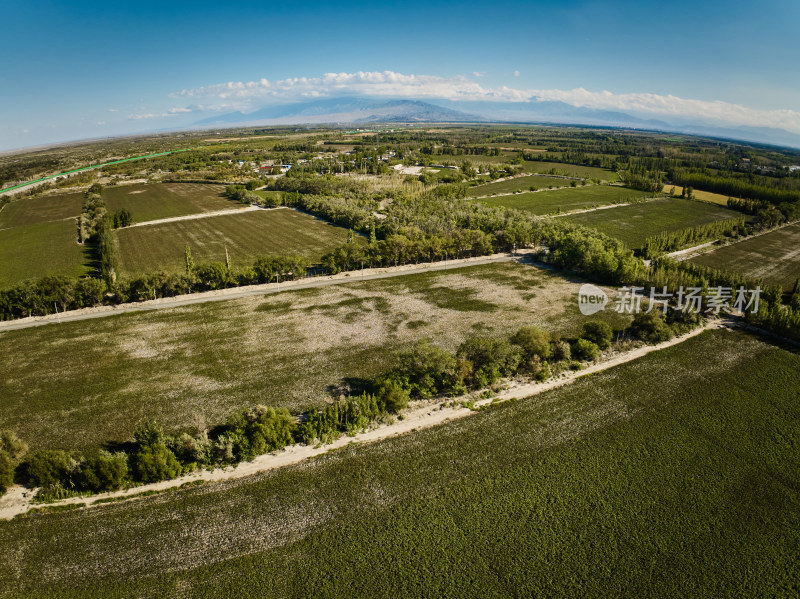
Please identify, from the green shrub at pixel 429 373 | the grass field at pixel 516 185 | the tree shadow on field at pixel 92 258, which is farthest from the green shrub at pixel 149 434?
the grass field at pixel 516 185

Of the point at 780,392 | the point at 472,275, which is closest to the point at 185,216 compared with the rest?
the point at 472,275

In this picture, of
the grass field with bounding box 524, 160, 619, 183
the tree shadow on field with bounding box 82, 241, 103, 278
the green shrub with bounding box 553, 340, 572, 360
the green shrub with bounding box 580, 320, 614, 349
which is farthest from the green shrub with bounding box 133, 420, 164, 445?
the grass field with bounding box 524, 160, 619, 183

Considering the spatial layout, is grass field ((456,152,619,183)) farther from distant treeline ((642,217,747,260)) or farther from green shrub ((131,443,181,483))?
green shrub ((131,443,181,483))

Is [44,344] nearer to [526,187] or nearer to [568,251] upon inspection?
[568,251]

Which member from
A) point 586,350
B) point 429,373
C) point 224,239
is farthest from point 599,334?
point 224,239

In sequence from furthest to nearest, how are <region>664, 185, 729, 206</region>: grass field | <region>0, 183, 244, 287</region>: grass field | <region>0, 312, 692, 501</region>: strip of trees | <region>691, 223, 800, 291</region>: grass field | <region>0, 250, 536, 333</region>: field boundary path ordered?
1. <region>664, 185, 729, 206</region>: grass field
2. <region>0, 183, 244, 287</region>: grass field
3. <region>691, 223, 800, 291</region>: grass field
4. <region>0, 250, 536, 333</region>: field boundary path
5. <region>0, 312, 692, 501</region>: strip of trees

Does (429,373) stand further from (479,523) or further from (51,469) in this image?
(51,469)

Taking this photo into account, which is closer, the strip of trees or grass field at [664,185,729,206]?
the strip of trees

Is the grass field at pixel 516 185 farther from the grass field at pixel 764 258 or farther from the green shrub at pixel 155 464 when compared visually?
the green shrub at pixel 155 464
